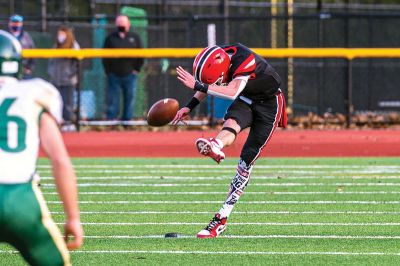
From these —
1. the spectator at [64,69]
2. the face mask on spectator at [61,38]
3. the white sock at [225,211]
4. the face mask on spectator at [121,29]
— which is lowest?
the white sock at [225,211]

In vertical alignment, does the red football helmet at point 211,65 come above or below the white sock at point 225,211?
above

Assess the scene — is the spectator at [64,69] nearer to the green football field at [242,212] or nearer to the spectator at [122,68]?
Result: the spectator at [122,68]

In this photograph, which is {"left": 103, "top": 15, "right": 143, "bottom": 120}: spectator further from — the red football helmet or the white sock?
the white sock

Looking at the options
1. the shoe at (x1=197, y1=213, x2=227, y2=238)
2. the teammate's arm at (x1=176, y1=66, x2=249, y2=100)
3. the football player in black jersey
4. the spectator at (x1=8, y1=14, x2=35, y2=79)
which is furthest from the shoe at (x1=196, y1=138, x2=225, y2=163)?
the spectator at (x1=8, y1=14, x2=35, y2=79)

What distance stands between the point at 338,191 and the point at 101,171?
372 centimetres

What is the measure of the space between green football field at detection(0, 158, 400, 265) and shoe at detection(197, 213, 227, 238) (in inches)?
3.8

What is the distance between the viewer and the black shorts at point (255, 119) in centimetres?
946

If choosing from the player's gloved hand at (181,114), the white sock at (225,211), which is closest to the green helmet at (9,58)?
the white sock at (225,211)

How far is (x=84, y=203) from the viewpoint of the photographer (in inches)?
445

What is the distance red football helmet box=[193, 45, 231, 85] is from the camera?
923 centimetres

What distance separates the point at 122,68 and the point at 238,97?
9.53 m

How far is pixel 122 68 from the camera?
19062 millimetres

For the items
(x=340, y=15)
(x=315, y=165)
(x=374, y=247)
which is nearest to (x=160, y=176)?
(x=315, y=165)

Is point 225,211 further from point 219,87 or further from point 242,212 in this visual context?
point 242,212
